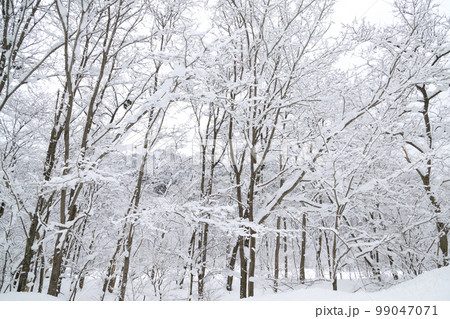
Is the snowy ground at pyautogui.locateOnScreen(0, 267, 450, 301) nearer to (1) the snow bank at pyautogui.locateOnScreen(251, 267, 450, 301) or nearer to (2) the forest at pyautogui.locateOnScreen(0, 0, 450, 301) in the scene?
(1) the snow bank at pyautogui.locateOnScreen(251, 267, 450, 301)

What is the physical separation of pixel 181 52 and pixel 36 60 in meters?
2.78

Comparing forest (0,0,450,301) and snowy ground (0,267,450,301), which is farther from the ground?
forest (0,0,450,301)

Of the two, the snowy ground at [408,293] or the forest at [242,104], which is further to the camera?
the forest at [242,104]

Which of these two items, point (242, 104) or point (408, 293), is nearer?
point (408, 293)

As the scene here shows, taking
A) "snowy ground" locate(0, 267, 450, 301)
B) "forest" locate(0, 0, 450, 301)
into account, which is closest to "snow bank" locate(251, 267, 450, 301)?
"snowy ground" locate(0, 267, 450, 301)

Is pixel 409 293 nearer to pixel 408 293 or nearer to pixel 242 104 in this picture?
pixel 408 293

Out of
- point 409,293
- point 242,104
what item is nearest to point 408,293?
point 409,293

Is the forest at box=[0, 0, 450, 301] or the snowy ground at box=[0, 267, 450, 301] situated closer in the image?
the snowy ground at box=[0, 267, 450, 301]

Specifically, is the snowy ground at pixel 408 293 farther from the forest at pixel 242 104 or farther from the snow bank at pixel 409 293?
the forest at pixel 242 104

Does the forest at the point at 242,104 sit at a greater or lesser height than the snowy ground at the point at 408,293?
greater

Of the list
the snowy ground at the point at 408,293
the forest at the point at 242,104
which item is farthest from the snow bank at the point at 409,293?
the forest at the point at 242,104

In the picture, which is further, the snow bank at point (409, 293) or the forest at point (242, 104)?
the forest at point (242, 104)

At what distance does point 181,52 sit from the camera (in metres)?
3.61
